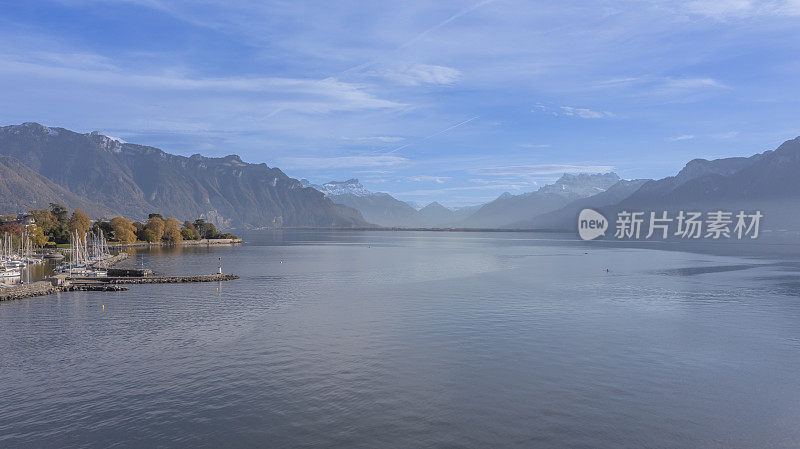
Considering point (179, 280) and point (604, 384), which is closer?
point (604, 384)

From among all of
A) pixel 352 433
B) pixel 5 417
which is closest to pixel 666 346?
pixel 352 433

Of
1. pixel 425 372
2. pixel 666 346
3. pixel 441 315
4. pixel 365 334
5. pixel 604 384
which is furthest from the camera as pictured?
pixel 441 315

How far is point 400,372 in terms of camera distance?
136ft

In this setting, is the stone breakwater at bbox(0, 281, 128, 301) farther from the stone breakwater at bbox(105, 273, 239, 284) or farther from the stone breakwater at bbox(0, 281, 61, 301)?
the stone breakwater at bbox(105, 273, 239, 284)

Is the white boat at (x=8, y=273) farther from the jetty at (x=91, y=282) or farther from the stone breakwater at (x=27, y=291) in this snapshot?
the stone breakwater at (x=27, y=291)

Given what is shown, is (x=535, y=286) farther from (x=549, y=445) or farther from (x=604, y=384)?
(x=549, y=445)

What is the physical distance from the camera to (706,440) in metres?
29.4

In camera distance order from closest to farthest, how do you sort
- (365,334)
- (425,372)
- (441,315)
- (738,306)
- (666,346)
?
1. (425,372)
2. (666,346)
3. (365,334)
4. (441,315)
5. (738,306)

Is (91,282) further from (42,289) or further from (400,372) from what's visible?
(400,372)

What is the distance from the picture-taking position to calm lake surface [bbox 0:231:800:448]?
99.6 feet

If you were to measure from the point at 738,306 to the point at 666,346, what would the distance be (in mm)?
36077

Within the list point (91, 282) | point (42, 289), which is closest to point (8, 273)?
point (91, 282)

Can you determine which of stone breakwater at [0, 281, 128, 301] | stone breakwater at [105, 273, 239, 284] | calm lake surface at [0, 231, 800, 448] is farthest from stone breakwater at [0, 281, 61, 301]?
stone breakwater at [105, 273, 239, 284]

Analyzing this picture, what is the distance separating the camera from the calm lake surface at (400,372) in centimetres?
3034
